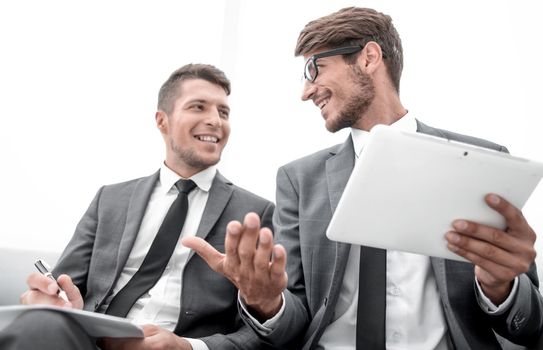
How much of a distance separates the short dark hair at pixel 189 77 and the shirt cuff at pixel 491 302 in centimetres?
138

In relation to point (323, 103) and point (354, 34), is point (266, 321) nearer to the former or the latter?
point (323, 103)

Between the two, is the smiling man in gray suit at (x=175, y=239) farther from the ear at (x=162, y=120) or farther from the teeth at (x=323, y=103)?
the teeth at (x=323, y=103)

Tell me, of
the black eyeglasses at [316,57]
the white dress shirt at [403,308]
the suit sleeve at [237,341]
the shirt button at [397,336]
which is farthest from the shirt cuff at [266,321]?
the black eyeglasses at [316,57]

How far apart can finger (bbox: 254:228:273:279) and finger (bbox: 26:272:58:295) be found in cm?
71

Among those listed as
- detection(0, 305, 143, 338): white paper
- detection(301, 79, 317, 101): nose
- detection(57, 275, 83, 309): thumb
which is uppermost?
detection(301, 79, 317, 101): nose

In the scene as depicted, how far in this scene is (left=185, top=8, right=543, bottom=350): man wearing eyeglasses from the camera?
3.84 feet

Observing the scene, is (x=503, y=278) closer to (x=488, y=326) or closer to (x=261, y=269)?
(x=488, y=326)

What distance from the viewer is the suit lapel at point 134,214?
182 centimetres

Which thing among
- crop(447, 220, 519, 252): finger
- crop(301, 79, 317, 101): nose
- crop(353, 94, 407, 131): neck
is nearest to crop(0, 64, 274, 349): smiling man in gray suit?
crop(301, 79, 317, 101): nose

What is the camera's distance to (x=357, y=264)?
158cm

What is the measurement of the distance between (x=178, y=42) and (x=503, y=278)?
7.96 feet

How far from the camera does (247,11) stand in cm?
336

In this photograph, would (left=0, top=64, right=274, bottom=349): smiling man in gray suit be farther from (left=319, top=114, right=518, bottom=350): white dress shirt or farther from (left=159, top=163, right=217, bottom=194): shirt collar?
(left=319, top=114, right=518, bottom=350): white dress shirt

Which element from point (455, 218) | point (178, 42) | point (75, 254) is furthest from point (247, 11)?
point (455, 218)
